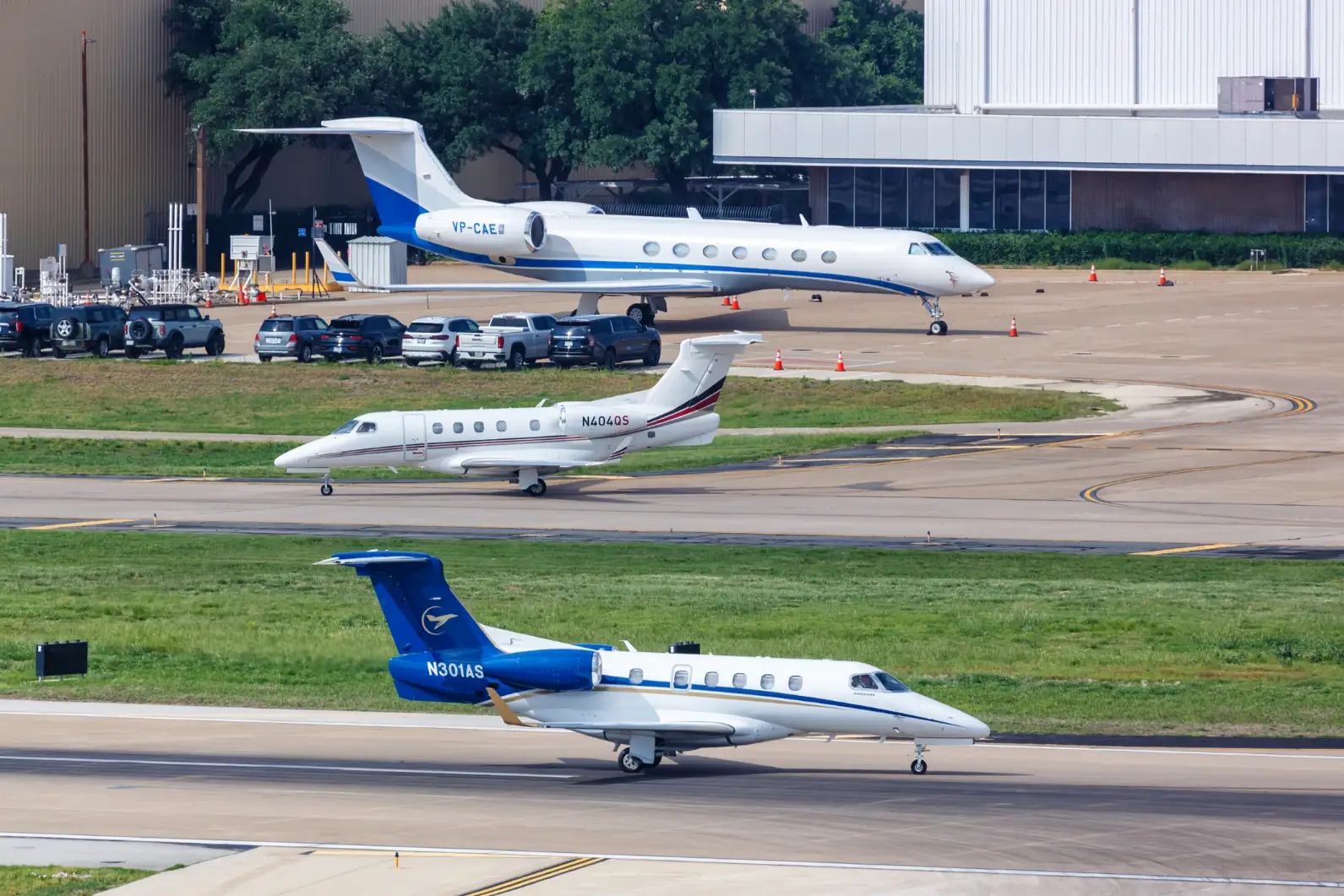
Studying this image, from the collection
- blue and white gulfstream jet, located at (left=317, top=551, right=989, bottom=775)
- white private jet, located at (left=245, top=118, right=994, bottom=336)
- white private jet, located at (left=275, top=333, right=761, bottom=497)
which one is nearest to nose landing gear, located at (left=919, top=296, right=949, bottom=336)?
Result: white private jet, located at (left=245, top=118, right=994, bottom=336)

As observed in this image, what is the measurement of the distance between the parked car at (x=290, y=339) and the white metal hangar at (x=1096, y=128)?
1709 inches

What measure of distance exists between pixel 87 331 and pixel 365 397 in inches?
541

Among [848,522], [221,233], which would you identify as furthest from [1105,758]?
[221,233]

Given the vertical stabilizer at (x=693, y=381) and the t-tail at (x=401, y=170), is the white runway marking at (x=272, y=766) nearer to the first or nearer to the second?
the vertical stabilizer at (x=693, y=381)

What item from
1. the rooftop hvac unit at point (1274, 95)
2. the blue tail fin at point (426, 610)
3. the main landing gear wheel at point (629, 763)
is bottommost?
the main landing gear wheel at point (629, 763)

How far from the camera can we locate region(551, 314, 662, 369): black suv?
66.2 m

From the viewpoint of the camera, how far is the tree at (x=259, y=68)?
10662 centimetres

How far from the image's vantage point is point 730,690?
2323 cm

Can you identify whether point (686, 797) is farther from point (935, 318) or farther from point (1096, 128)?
point (1096, 128)

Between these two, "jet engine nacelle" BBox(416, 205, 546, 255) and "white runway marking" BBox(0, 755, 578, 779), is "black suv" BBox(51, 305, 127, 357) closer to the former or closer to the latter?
"jet engine nacelle" BBox(416, 205, 546, 255)

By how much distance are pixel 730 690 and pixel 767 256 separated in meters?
52.0

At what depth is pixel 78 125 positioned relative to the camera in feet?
335

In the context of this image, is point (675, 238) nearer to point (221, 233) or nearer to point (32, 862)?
point (221, 233)

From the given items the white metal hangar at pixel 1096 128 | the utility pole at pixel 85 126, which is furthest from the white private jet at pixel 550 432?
the white metal hangar at pixel 1096 128
